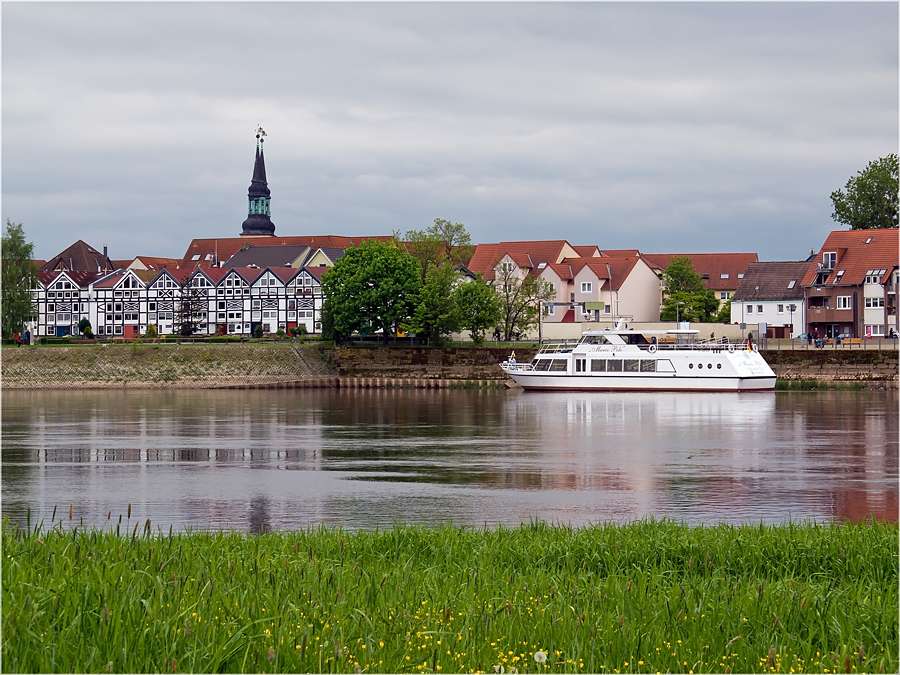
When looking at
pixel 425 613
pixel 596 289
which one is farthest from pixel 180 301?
pixel 425 613

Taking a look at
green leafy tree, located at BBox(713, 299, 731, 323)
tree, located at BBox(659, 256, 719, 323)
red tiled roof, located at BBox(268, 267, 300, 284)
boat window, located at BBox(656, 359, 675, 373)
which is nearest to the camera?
boat window, located at BBox(656, 359, 675, 373)

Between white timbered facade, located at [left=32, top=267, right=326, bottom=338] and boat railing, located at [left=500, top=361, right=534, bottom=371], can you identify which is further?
white timbered facade, located at [left=32, top=267, right=326, bottom=338]

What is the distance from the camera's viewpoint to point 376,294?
3039 inches

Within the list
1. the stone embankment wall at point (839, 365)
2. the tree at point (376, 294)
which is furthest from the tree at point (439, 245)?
the stone embankment wall at point (839, 365)

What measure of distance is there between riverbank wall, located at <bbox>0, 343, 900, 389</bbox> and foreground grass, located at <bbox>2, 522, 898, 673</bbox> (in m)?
59.9

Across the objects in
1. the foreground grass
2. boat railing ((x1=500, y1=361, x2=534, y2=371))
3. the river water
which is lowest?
the river water

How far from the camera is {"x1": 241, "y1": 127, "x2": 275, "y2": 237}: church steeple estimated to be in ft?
509

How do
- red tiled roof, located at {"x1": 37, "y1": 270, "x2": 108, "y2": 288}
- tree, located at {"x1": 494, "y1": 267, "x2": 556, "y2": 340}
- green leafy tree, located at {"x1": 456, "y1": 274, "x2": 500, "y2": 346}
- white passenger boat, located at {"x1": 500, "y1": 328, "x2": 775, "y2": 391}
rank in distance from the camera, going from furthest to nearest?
red tiled roof, located at {"x1": 37, "y1": 270, "x2": 108, "y2": 288} < tree, located at {"x1": 494, "y1": 267, "x2": 556, "y2": 340} < green leafy tree, located at {"x1": 456, "y1": 274, "x2": 500, "y2": 346} < white passenger boat, located at {"x1": 500, "y1": 328, "x2": 775, "y2": 391}

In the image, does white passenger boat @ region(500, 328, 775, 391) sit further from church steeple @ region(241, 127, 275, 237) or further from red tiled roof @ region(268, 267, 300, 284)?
church steeple @ region(241, 127, 275, 237)

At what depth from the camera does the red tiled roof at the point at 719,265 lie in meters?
119

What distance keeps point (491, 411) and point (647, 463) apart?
2118cm

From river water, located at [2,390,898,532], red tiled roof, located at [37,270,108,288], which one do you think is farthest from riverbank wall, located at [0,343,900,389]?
red tiled roof, located at [37,270,108,288]

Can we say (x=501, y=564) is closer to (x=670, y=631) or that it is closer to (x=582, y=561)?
(x=582, y=561)

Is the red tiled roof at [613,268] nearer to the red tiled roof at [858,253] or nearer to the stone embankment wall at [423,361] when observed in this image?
the red tiled roof at [858,253]
